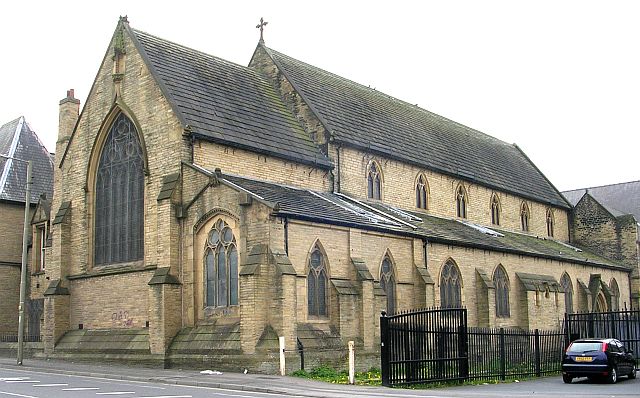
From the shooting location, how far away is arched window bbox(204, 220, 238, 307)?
1086 inches

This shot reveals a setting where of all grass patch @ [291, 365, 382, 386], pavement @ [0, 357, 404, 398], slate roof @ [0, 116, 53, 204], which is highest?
slate roof @ [0, 116, 53, 204]

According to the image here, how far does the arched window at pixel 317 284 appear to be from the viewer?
28047mm

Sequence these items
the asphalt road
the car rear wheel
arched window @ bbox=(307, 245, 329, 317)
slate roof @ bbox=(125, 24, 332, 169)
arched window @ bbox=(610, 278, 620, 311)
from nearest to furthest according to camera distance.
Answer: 1. the asphalt road
2. the car rear wheel
3. arched window @ bbox=(307, 245, 329, 317)
4. slate roof @ bbox=(125, 24, 332, 169)
5. arched window @ bbox=(610, 278, 620, 311)

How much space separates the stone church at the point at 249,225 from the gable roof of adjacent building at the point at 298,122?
133mm

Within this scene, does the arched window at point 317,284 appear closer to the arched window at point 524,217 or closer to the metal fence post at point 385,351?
the metal fence post at point 385,351

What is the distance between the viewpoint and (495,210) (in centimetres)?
4794

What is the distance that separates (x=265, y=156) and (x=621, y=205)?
4787 centimetres

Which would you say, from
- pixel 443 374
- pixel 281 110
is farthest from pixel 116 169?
pixel 443 374

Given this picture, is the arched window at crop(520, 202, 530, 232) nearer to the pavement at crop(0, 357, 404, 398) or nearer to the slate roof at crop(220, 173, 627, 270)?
the slate roof at crop(220, 173, 627, 270)

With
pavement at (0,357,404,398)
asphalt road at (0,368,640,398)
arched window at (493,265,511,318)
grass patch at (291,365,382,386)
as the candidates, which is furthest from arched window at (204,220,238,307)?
arched window at (493,265,511,318)

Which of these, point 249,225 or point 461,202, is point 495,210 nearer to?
point 461,202

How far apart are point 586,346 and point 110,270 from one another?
17723 millimetres

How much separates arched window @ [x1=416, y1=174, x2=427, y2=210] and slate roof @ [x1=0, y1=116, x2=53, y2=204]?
2083 cm

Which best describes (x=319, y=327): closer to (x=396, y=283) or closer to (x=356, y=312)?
(x=356, y=312)
